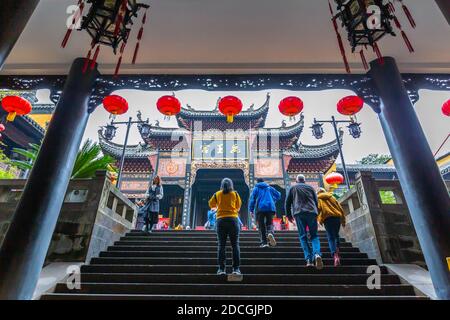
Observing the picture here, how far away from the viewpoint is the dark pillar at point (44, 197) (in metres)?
2.85

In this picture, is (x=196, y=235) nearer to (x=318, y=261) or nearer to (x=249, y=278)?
(x=249, y=278)

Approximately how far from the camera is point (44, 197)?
3242 millimetres

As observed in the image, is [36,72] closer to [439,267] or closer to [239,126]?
[439,267]

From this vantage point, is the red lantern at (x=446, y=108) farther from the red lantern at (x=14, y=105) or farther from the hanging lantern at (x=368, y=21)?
the red lantern at (x=14, y=105)

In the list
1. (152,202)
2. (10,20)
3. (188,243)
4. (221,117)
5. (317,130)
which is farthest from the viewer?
(221,117)

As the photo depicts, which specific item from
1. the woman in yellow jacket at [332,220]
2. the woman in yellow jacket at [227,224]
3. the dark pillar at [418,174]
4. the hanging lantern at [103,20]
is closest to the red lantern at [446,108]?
the dark pillar at [418,174]

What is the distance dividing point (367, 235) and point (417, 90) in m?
2.79

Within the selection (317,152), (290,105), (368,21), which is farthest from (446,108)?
(317,152)

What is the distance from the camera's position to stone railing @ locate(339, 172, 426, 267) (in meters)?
4.34

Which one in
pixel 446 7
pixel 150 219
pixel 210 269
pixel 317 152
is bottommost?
pixel 210 269

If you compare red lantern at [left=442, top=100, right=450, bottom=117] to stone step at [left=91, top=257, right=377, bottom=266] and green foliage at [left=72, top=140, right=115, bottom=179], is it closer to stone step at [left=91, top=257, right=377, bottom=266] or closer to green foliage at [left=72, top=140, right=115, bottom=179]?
stone step at [left=91, top=257, right=377, bottom=266]

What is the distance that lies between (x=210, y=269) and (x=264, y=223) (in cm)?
144

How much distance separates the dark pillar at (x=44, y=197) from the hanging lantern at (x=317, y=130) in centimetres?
752
